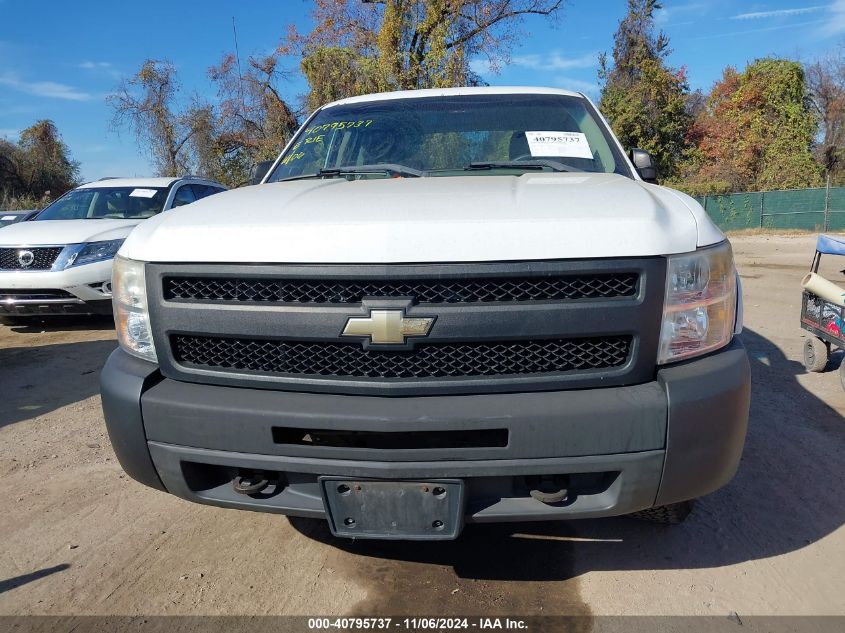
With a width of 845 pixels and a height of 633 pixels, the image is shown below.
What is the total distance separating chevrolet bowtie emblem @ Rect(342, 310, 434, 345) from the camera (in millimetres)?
1888

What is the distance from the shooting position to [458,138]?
323 cm

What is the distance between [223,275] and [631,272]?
130cm

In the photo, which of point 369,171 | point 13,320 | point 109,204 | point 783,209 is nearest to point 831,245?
point 369,171

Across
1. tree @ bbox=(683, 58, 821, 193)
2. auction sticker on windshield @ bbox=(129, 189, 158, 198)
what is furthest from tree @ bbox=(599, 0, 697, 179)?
auction sticker on windshield @ bbox=(129, 189, 158, 198)

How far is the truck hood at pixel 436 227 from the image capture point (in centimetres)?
188

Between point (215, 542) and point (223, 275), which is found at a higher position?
point (223, 275)

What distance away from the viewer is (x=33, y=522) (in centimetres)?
294

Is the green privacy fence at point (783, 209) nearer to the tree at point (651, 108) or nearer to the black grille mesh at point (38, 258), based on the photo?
the tree at point (651, 108)

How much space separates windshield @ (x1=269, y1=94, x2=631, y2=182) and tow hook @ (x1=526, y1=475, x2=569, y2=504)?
60.4 inches

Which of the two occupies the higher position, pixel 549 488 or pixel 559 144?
pixel 559 144

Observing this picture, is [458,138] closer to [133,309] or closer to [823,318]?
[133,309]

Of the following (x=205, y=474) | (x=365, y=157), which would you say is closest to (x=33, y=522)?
(x=205, y=474)

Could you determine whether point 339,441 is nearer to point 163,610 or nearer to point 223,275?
point 223,275

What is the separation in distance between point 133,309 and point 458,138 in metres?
1.84
